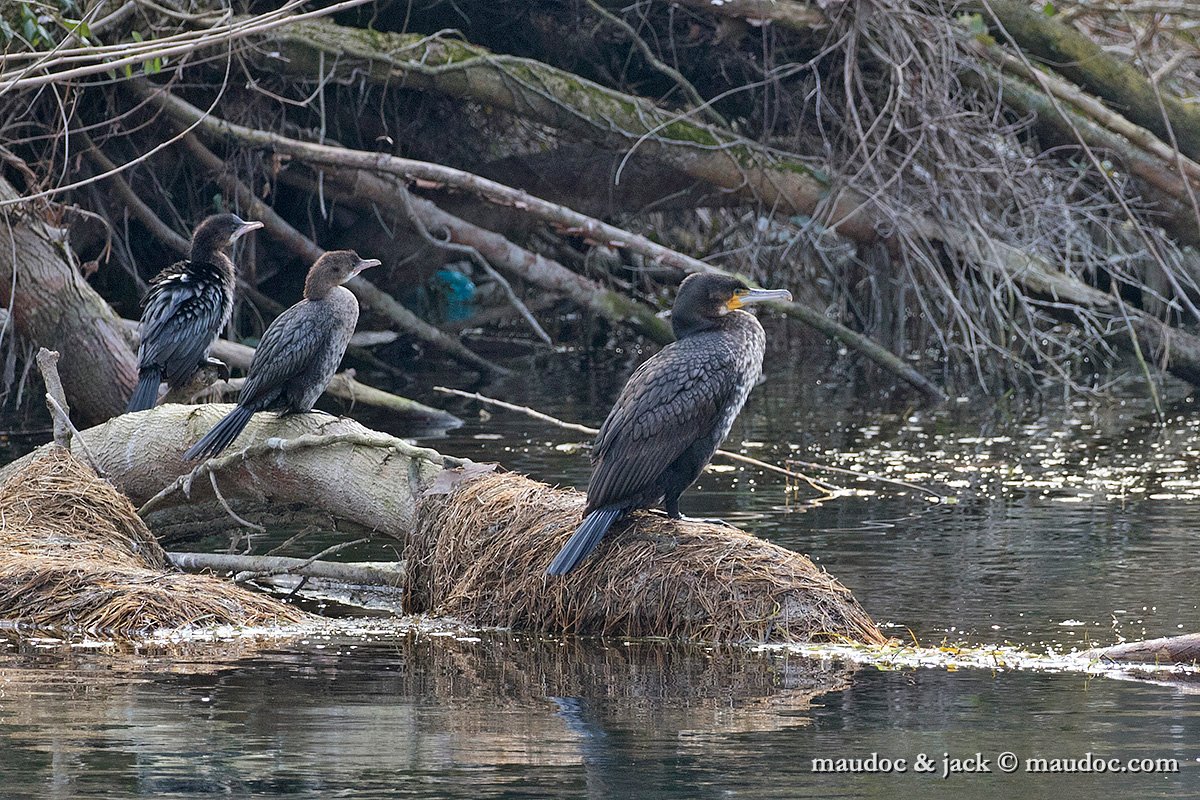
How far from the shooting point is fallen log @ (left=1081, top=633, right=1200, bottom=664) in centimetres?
427

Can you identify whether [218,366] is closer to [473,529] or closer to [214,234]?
[214,234]

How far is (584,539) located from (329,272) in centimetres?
206

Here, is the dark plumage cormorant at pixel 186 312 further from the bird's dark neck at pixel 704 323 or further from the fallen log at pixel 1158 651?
the fallen log at pixel 1158 651

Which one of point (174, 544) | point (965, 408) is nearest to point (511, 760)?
point (174, 544)

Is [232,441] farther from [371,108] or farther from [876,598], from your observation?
[371,108]

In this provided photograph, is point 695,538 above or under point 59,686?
above

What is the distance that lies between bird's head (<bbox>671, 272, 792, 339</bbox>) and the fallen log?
1.52 meters

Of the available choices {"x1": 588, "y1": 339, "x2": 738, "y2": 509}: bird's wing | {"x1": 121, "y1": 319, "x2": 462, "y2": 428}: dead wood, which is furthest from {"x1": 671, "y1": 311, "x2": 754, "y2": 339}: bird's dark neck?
{"x1": 121, "y1": 319, "x2": 462, "y2": 428}: dead wood

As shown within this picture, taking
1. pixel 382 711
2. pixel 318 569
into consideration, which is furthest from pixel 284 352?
pixel 382 711

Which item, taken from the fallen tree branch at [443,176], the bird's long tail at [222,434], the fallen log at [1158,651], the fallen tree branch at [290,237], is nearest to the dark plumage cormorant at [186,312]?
the bird's long tail at [222,434]

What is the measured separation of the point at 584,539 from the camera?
4848 millimetres

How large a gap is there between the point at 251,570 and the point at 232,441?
1.52ft

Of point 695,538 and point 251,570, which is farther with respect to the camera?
point 251,570

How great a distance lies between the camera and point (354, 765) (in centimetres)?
351
